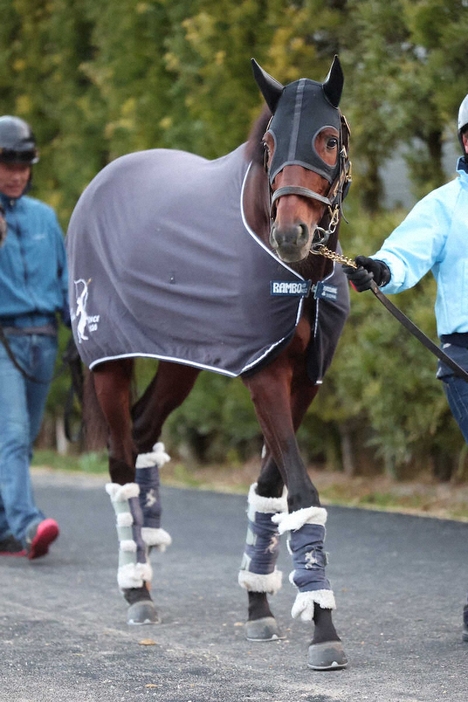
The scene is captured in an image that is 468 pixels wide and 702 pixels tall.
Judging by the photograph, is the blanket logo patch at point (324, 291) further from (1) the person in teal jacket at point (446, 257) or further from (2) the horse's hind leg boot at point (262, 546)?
(2) the horse's hind leg boot at point (262, 546)

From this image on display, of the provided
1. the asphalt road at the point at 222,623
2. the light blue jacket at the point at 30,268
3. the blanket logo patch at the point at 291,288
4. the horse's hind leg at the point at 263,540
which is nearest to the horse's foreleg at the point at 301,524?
the asphalt road at the point at 222,623

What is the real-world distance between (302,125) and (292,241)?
1.52 feet

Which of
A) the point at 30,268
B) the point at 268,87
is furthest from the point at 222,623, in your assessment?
the point at 30,268

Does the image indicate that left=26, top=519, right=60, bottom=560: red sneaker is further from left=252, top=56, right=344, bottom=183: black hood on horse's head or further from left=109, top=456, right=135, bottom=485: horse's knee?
left=252, top=56, right=344, bottom=183: black hood on horse's head

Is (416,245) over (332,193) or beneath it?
beneath

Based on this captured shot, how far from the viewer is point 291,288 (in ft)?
14.9

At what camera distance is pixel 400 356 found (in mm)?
7926

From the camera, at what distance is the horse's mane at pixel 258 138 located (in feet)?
15.4

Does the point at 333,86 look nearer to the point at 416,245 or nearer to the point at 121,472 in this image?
the point at 416,245

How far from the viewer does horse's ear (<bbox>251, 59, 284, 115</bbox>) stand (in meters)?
4.46

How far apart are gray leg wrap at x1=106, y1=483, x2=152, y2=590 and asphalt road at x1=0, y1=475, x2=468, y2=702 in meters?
0.19

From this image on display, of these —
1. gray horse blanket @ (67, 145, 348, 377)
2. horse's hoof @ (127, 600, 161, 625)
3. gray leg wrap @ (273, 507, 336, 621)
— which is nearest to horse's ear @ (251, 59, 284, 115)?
gray horse blanket @ (67, 145, 348, 377)

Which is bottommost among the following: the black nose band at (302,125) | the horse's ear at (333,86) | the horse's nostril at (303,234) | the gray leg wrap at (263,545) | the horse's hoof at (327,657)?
the horse's hoof at (327,657)

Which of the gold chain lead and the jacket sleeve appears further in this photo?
the jacket sleeve
